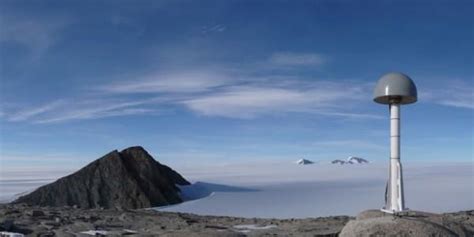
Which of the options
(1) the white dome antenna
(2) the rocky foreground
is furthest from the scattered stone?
(1) the white dome antenna

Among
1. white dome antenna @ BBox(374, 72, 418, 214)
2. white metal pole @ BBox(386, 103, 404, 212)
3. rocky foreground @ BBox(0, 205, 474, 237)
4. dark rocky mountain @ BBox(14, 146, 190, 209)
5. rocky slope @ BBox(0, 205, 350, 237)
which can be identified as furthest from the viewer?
dark rocky mountain @ BBox(14, 146, 190, 209)

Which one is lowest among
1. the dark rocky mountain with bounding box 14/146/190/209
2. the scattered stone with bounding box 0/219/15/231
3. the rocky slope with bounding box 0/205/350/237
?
the scattered stone with bounding box 0/219/15/231

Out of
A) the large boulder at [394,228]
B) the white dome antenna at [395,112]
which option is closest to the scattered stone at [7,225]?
the large boulder at [394,228]

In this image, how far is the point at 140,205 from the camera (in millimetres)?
19031

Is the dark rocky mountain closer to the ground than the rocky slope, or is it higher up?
higher up

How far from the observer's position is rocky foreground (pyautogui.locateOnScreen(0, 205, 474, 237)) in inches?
422

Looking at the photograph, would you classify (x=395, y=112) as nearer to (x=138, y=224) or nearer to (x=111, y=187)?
(x=138, y=224)

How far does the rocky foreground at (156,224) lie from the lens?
10727mm

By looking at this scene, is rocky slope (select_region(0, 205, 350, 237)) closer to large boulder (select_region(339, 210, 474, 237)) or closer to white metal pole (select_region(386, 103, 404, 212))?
white metal pole (select_region(386, 103, 404, 212))

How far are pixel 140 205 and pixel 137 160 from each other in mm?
2336

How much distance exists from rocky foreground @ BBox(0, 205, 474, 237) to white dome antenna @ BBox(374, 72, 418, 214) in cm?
40

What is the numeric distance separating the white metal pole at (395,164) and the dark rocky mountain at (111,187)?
36.4 feet

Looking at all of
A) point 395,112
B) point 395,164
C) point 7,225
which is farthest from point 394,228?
point 7,225

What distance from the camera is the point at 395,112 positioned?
9984mm
